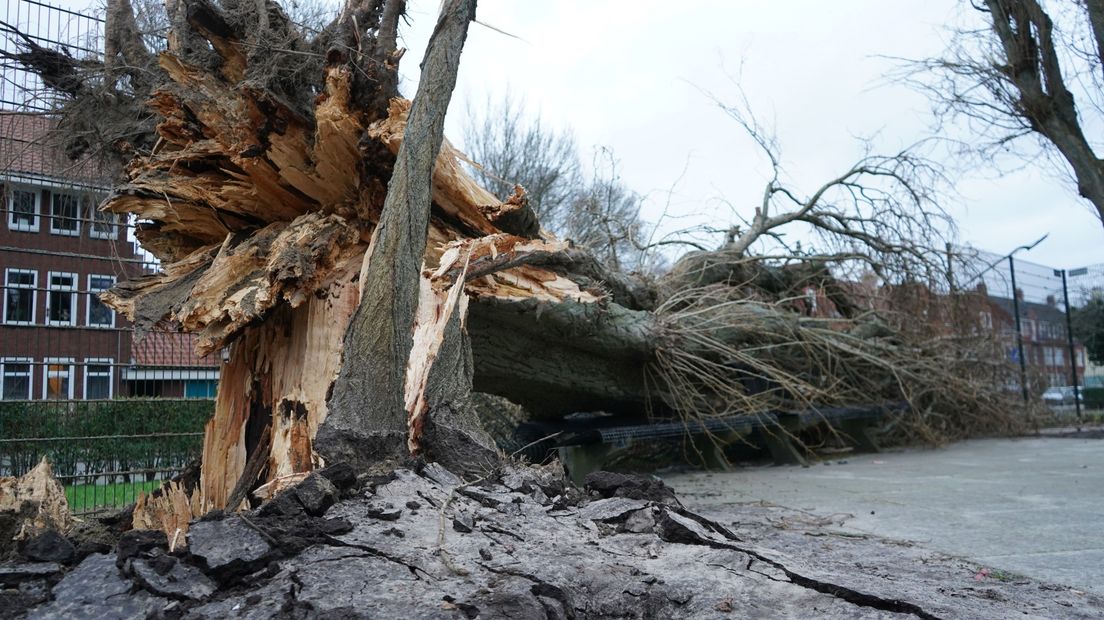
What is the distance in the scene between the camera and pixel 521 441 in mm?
6984

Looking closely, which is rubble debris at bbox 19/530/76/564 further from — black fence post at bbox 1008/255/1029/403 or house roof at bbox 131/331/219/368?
black fence post at bbox 1008/255/1029/403

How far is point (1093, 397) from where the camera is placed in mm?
15719

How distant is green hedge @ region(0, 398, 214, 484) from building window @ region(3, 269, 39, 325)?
711 mm

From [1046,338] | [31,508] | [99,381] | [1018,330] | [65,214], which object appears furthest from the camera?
[1046,338]

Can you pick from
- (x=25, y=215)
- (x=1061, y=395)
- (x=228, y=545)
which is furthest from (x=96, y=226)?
(x=1061, y=395)

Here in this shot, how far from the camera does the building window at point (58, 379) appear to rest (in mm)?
5992

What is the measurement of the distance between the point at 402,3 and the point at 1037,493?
18.0 feet

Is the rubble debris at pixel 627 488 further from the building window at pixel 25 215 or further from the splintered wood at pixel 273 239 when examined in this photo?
the building window at pixel 25 215

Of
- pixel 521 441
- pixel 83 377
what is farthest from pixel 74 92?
pixel 521 441

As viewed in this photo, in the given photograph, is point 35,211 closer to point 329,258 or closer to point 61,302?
point 61,302

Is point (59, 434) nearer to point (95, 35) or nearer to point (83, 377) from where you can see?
point (83, 377)

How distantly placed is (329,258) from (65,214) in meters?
3.01

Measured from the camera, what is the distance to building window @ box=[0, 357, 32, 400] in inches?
232

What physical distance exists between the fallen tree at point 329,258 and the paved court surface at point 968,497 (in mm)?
1427
